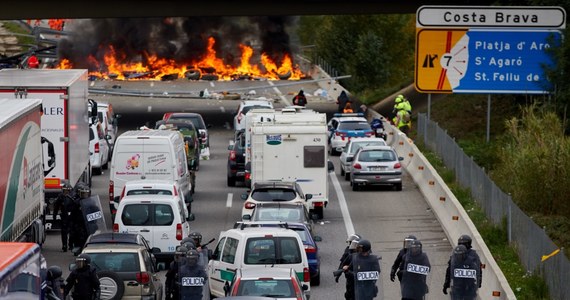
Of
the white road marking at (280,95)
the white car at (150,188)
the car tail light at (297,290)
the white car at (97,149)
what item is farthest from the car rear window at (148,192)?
the white road marking at (280,95)

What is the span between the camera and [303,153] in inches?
1495

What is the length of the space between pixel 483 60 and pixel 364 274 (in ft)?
61.2

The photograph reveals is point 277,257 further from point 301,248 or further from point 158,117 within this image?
point 158,117

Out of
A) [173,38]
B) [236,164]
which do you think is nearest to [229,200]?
[236,164]

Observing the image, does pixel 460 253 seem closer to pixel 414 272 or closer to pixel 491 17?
pixel 414 272

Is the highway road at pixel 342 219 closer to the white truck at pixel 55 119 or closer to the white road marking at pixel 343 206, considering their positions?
the white road marking at pixel 343 206

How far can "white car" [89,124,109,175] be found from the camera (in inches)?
1775

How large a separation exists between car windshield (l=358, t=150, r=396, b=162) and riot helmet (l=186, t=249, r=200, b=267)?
781 inches

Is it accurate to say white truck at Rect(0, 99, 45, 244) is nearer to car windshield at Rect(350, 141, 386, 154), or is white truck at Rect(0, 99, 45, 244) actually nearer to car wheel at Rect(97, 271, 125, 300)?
car wheel at Rect(97, 271, 125, 300)

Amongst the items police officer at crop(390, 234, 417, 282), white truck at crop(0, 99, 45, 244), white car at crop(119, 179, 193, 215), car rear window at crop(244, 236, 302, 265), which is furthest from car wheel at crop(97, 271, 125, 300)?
white car at crop(119, 179, 193, 215)

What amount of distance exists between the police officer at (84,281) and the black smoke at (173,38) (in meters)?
57.1

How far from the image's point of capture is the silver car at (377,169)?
43.1 m

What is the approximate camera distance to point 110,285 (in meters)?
24.1

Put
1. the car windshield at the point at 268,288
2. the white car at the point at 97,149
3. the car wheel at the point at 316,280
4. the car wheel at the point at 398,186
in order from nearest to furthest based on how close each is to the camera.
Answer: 1. the car windshield at the point at 268,288
2. the car wheel at the point at 316,280
3. the car wheel at the point at 398,186
4. the white car at the point at 97,149
